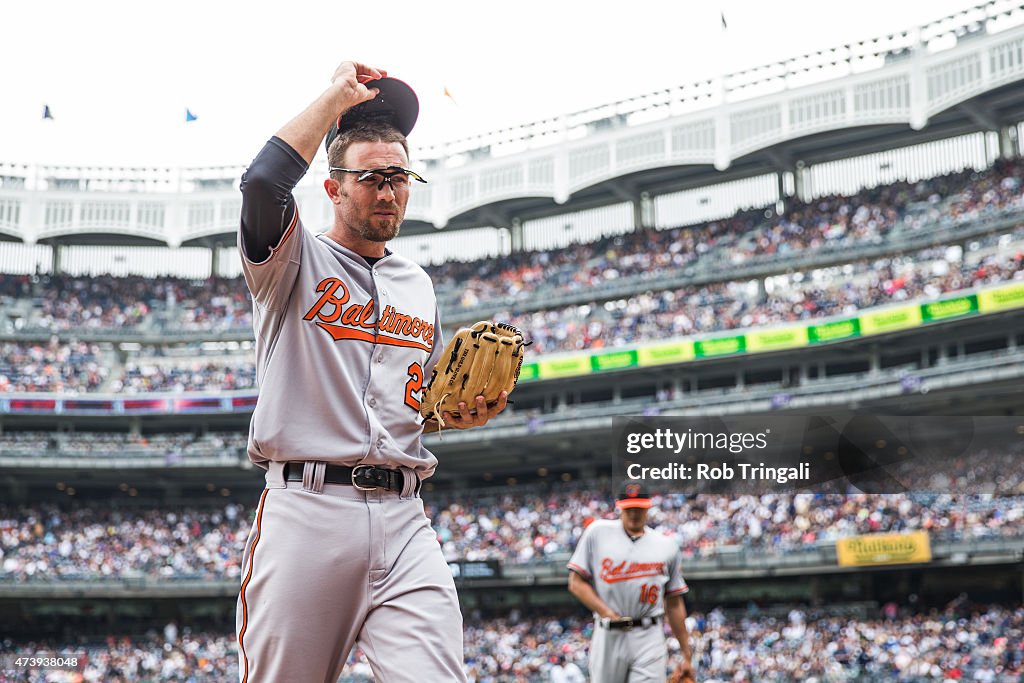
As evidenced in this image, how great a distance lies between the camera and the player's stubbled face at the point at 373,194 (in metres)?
3.54

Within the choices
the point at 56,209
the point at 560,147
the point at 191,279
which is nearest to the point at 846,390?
the point at 560,147

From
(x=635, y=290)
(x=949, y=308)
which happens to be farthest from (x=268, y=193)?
(x=635, y=290)

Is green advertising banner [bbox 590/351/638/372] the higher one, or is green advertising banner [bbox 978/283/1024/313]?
green advertising banner [bbox 978/283/1024/313]

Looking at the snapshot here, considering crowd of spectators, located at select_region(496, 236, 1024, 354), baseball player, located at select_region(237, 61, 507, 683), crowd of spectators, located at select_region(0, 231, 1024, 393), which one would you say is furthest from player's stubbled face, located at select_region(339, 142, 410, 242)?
crowd of spectators, located at select_region(496, 236, 1024, 354)

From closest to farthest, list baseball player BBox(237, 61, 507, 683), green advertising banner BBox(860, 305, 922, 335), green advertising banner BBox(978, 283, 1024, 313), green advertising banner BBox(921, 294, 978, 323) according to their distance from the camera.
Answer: baseball player BBox(237, 61, 507, 683) < green advertising banner BBox(978, 283, 1024, 313) < green advertising banner BBox(921, 294, 978, 323) < green advertising banner BBox(860, 305, 922, 335)

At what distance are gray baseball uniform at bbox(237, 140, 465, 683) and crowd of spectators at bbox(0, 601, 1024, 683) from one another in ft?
54.4

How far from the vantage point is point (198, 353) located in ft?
141

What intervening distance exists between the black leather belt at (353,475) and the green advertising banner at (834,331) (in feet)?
97.7

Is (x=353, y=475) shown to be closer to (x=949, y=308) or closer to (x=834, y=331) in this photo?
(x=949, y=308)

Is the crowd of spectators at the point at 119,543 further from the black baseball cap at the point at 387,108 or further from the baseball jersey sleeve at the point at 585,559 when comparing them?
the black baseball cap at the point at 387,108

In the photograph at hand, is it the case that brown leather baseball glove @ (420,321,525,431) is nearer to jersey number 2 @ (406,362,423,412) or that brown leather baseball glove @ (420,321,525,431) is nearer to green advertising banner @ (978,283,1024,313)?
jersey number 2 @ (406,362,423,412)

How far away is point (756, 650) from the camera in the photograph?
2559cm

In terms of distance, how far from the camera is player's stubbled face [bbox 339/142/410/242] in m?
3.54

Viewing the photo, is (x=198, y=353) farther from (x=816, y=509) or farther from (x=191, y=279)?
(x=816, y=509)
